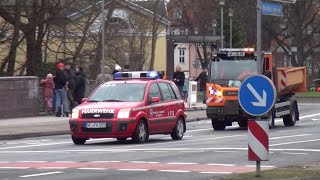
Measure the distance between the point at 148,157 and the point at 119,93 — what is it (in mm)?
5518

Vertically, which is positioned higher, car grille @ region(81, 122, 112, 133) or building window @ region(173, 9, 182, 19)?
building window @ region(173, 9, 182, 19)

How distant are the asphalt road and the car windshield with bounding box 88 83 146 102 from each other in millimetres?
1132

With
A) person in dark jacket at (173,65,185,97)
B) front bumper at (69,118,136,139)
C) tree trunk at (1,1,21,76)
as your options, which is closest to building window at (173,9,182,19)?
person in dark jacket at (173,65,185,97)

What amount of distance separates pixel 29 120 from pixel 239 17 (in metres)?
46.2

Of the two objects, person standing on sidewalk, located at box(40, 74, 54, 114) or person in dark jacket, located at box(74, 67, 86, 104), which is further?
person in dark jacket, located at box(74, 67, 86, 104)

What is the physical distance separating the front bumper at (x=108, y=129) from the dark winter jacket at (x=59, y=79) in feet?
35.3

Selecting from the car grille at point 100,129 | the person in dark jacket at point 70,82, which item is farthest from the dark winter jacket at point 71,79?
the car grille at point 100,129

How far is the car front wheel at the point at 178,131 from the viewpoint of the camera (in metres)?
25.2

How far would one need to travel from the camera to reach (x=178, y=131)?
25.4 metres

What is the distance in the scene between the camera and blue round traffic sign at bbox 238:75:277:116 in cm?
1413

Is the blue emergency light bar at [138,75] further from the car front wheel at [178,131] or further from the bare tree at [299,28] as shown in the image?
the bare tree at [299,28]

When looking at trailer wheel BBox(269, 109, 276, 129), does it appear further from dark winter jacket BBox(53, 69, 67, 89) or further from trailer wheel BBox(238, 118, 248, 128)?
dark winter jacket BBox(53, 69, 67, 89)

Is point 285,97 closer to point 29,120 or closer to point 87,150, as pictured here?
point 29,120

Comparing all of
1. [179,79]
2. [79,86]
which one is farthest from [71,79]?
[179,79]
